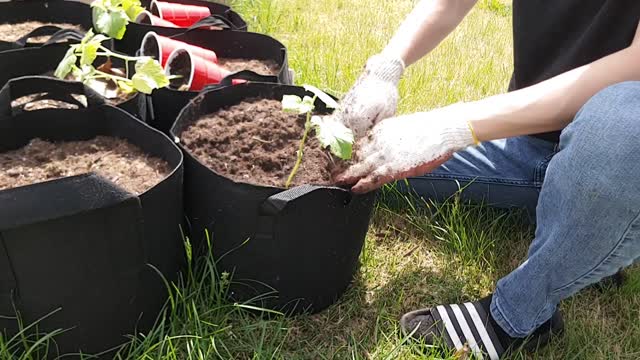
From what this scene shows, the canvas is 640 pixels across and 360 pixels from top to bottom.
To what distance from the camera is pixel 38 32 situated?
6.28 ft

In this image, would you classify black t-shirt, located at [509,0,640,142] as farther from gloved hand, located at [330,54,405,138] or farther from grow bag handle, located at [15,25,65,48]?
grow bag handle, located at [15,25,65,48]

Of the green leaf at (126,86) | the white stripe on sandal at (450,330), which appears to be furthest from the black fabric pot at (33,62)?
the white stripe on sandal at (450,330)

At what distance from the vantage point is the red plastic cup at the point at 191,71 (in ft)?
5.57

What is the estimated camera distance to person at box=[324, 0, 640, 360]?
3.90 feet

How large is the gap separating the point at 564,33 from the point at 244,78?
92 cm

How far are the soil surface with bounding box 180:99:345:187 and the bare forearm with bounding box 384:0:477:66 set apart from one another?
42 cm

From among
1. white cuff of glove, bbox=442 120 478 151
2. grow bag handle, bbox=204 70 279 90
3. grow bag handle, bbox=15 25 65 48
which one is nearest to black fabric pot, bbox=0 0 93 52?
grow bag handle, bbox=15 25 65 48

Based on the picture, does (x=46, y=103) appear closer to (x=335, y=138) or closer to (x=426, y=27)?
(x=335, y=138)

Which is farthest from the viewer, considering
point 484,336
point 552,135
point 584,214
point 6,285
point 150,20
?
point 150,20

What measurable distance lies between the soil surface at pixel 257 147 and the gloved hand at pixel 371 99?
0.38 ft

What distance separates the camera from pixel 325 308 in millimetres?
1529

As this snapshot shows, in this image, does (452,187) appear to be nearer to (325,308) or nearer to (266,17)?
(325,308)

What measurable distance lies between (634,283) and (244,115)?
1.19m

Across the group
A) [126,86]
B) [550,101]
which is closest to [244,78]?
[126,86]
